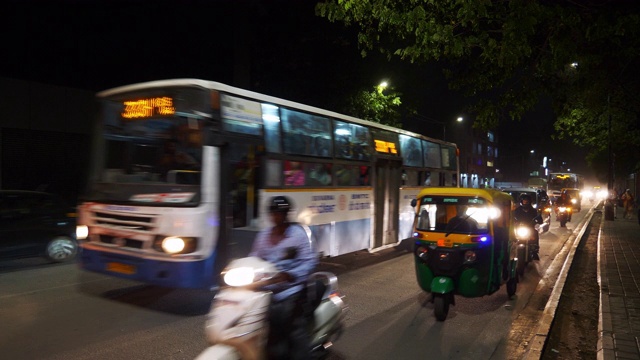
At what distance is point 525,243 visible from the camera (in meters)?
9.65

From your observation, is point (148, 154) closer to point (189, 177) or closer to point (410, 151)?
point (189, 177)

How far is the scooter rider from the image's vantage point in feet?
12.9

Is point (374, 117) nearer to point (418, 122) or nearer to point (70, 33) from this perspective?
point (70, 33)

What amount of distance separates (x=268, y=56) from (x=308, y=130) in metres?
11.6

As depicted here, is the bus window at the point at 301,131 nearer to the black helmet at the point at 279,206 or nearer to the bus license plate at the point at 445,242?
the bus license plate at the point at 445,242

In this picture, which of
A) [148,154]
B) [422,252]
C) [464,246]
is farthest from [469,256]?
[148,154]

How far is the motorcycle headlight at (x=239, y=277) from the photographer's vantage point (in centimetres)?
357

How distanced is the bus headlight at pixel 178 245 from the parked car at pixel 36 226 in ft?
15.6

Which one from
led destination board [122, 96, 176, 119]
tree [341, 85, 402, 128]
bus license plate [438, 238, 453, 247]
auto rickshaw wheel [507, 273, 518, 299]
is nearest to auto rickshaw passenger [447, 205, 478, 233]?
bus license plate [438, 238, 453, 247]

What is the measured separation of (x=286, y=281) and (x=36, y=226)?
771 centimetres

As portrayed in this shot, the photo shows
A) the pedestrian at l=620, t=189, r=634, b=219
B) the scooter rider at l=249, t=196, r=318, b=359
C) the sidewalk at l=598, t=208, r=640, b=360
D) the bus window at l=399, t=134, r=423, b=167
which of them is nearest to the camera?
the scooter rider at l=249, t=196, r=318, b=359

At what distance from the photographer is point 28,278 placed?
873 centimetres

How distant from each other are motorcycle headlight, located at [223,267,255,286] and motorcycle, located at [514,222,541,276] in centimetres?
670

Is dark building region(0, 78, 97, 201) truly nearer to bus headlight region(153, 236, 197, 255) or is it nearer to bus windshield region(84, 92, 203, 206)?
bus windshield region(84, 92, 203, 206)
